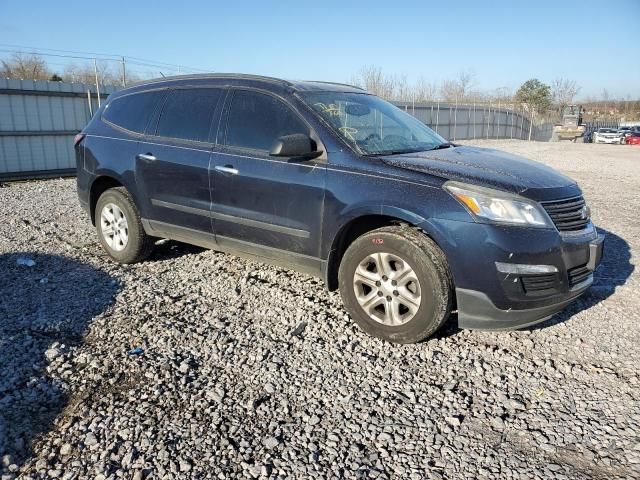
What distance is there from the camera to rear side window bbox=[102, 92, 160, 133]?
17.2 ft

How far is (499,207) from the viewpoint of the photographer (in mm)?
3402

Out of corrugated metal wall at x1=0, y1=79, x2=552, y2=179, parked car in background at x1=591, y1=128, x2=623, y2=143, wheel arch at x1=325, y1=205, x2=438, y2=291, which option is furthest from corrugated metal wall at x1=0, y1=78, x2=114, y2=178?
parked car in background at x1=591, y1=128, x2=623, y2=143

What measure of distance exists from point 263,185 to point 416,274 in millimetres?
1465

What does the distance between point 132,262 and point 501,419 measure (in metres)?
4.02

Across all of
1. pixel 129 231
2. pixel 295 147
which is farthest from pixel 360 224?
pixel 129 231

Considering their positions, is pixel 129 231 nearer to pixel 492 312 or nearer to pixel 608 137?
pixel 492 312

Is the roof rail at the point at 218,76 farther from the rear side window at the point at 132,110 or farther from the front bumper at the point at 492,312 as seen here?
the front bumper at the point at 492,312

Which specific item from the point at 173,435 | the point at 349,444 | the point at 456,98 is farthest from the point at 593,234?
the point at 456,98

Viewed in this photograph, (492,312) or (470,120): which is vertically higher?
(470,120)

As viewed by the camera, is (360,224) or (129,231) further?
(129,231)

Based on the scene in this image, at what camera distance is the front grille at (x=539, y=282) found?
3373 mm


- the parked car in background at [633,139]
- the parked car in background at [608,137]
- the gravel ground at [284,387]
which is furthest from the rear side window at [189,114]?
the parked car in background at [608,137]

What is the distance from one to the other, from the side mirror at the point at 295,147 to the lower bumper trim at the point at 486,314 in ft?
4.89

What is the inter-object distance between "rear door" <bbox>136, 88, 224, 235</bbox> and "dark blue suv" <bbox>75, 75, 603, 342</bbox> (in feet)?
0.05
